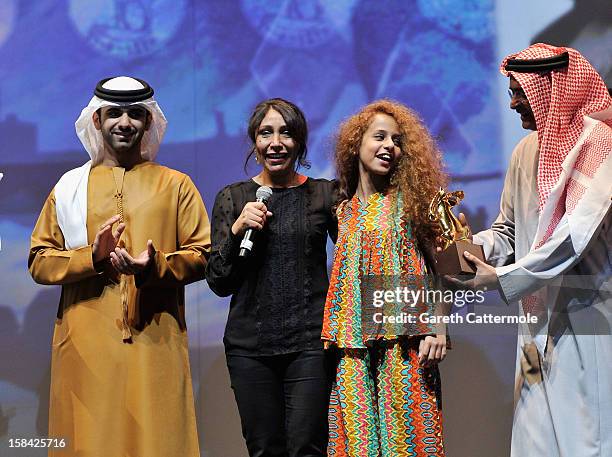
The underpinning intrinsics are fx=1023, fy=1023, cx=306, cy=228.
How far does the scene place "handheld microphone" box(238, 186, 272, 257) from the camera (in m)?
3.51

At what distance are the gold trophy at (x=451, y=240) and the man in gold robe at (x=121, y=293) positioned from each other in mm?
994

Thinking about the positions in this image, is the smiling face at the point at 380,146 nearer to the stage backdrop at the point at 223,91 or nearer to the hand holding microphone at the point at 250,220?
the hand holding microphone at the point at 250,220

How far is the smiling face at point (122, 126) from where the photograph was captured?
412 centimetres

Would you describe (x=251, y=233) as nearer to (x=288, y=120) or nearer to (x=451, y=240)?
(x=288, y=120)

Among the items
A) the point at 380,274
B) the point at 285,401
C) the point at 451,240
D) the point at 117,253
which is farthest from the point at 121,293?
the point at 451,240

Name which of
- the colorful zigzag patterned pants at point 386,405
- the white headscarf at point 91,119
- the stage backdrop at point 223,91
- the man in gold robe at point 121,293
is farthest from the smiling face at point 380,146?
the stage backdrop at point 223,91

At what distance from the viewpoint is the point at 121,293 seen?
3.97m

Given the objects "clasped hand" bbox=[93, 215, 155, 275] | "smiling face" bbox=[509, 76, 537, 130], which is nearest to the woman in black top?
"clasped hand" bbox=[93, 215, 155, 275]

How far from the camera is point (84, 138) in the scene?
423 centimetres

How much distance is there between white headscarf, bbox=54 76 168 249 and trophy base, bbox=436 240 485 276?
4.58 ft

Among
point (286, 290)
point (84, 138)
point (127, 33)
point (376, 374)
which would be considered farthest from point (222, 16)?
point (376, 374)

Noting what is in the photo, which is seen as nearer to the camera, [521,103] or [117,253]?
[521,103]

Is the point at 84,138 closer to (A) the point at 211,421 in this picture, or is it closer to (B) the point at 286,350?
(B) the point at 286,350

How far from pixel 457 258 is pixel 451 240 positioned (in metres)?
0.08
